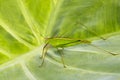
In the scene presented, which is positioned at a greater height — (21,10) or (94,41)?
(21,10)

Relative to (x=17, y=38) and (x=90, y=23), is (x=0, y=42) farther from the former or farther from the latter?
(x=90, y=23)

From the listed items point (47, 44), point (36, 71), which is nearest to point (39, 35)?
point (47, 44)

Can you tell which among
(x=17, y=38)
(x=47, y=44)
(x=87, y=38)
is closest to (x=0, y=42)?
(x=17, y=38)

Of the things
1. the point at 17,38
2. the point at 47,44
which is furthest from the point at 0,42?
the point at 47,44

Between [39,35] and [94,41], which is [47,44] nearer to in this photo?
[39,35]

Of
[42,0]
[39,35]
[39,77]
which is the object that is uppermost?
[42,0]

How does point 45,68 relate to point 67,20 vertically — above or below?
below
